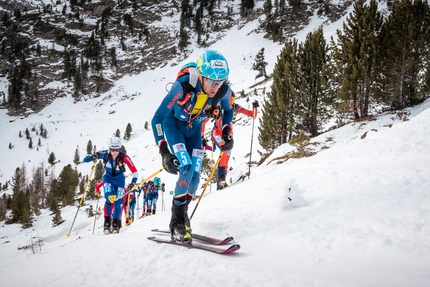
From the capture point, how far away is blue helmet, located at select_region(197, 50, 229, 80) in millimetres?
3613

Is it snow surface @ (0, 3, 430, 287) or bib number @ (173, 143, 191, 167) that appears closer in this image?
snow surface @ (0, 3, 430, 287)

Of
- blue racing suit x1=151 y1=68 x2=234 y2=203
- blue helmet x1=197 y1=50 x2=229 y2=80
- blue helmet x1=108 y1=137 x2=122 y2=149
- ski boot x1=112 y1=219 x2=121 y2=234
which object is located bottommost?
ski boot x1=112 y1=219 x2=121 y2=234

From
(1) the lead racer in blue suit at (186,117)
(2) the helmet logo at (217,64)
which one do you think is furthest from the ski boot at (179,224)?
(2) the helmet logo at (217,64)

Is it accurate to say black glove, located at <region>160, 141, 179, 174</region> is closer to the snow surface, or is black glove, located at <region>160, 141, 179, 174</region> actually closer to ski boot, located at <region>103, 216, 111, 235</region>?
the snow surface

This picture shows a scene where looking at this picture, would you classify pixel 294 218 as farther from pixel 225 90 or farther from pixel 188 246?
pixel 225 90

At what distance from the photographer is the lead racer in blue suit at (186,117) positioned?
3.67m

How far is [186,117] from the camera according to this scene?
13.5 feet

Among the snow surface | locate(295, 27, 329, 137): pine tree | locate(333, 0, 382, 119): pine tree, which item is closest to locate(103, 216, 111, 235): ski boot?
the snow surface

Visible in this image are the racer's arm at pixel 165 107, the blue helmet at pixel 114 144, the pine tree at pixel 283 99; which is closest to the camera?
the racer's arm at pixel 165 107

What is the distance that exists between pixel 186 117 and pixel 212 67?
97 centimetres

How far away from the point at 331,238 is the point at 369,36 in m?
17.1

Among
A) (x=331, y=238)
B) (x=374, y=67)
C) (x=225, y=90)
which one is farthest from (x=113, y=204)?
(x=374, y=67)

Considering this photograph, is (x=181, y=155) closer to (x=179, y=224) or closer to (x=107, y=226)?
(x=179, y=224)

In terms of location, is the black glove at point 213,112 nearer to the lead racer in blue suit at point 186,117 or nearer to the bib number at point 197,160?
the lead racer in blue suit at point 186,117
